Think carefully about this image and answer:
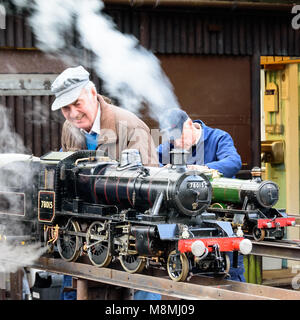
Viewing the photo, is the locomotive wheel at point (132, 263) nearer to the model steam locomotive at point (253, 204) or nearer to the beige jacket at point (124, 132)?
the beige jacket at point (124, 132)

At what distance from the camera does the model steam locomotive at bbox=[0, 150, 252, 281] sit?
19.0 feet

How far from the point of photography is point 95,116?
6.33m

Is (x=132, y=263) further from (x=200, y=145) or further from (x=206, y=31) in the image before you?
(x=206, y=31)

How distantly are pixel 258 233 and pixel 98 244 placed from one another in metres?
3.00

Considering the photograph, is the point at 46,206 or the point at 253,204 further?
the point at 253,204

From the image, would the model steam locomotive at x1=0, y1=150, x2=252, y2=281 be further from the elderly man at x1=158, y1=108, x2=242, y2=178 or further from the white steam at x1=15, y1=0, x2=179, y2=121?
the white steam at x1=15, y1=0, x2=179, y2=121

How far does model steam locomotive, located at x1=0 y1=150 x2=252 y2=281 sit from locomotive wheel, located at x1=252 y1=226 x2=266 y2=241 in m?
2.51

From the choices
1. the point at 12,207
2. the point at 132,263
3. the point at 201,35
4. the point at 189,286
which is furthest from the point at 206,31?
the point at 189,286

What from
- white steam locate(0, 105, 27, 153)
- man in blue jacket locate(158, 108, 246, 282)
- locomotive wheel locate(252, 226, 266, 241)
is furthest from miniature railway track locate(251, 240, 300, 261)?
white steam locate(0, 105, 27, 153)

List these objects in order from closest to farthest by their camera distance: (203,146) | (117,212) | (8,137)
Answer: (117,212) → (203,146) → (8,137)

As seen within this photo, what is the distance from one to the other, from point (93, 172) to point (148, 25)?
453cm

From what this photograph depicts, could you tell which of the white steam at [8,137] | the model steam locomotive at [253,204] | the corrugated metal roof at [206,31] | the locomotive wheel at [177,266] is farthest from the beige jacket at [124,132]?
the corrugated metal roof at [206,31]

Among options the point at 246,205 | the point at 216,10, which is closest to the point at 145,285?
the point at 246,205

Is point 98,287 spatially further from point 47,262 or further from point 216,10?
point 216,10
